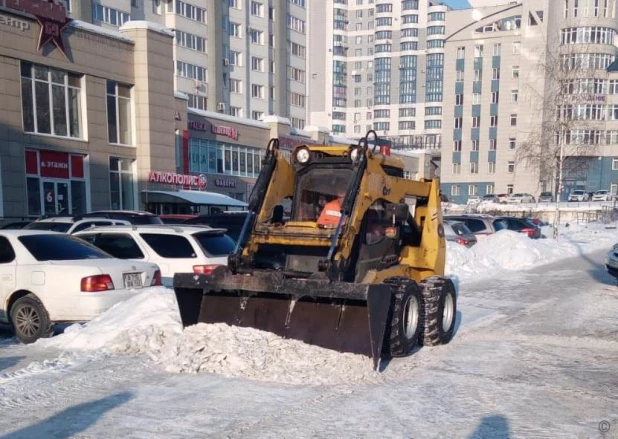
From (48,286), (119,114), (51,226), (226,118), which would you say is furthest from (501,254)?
(226,118)

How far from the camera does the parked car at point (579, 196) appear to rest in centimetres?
A: 6543

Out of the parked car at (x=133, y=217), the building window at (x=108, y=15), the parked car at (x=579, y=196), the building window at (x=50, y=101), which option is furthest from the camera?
the parked car at (x=579, y=196)

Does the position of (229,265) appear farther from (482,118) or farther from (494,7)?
(494,7)

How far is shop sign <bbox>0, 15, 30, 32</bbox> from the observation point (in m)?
25.0

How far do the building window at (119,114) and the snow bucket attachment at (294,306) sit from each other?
25868 millimetres

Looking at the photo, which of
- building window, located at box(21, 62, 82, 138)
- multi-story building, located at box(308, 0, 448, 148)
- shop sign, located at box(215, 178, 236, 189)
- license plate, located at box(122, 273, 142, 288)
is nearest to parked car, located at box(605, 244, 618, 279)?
license plate, located at box(122, 273, 142, 288)

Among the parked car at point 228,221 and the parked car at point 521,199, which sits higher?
the parked car at point 228,221

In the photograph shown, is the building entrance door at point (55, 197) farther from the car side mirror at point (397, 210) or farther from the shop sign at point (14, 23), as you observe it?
the car side mirror at point (397, 210)

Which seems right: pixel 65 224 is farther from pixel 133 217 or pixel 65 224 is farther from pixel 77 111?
pixel 77 111

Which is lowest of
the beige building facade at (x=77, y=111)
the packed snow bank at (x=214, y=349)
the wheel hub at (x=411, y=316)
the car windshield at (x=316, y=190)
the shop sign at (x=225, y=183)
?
the packed snow bank at (x=214, y=349)

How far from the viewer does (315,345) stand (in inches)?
262

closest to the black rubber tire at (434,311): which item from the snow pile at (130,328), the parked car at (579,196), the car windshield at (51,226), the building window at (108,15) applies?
the snow pile at (130,328)

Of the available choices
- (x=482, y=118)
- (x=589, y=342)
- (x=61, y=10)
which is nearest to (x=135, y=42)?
(x=61, y=10)

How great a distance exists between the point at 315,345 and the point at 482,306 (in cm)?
550
